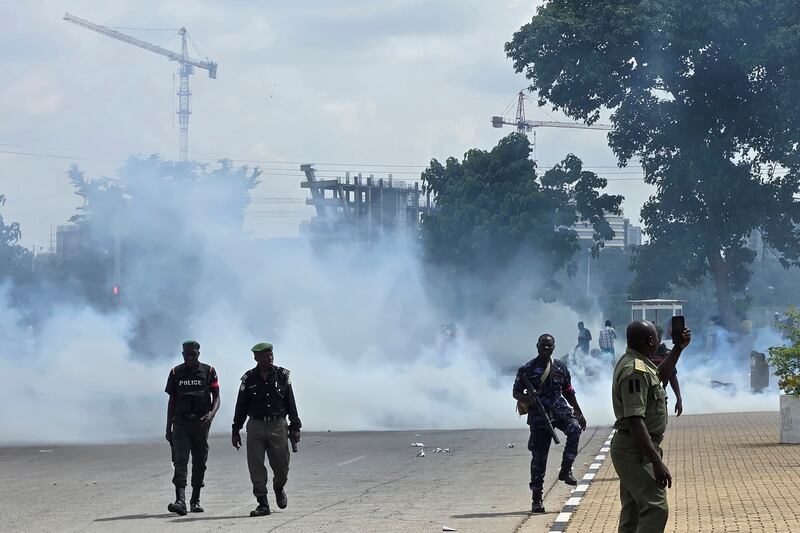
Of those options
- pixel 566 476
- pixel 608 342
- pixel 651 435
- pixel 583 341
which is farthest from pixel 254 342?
pixel 651 435

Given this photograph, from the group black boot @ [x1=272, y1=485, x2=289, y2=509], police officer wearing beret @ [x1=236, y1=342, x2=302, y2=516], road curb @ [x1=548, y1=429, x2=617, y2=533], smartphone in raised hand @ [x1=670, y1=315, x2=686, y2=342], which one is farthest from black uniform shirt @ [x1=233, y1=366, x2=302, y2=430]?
smartphone in raised hand @ [x1=670, y1=315, x2=686, y2=342]

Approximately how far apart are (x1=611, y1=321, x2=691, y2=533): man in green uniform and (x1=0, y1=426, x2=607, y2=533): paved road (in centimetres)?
384

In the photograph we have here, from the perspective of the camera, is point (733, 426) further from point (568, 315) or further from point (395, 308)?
Answer: point (568, 315)

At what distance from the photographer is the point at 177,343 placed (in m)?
37.2

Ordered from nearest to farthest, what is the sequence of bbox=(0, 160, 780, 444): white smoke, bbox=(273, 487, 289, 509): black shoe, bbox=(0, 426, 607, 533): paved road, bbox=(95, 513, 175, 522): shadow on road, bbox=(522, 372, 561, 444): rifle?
bbox=(0, 426, 607, 533): paved road, bbox=(95, 513, 175, 522): shadow on road, bbox=(273, 487, 289, 509): black shoe, bbox=(522, 372, 561, 444): rifle, bbox=(0, 160, 780, 444): white smoke

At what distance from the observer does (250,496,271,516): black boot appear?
13.2 metres

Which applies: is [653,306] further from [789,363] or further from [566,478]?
[566,478]

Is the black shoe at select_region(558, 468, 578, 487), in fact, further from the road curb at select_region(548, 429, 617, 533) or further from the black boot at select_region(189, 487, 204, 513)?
the black boot at select_region(189, 487, 204, 513)

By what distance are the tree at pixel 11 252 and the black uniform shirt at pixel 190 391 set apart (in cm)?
4141

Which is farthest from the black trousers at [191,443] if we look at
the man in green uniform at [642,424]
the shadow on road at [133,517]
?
the man in green uniform at [642,424]

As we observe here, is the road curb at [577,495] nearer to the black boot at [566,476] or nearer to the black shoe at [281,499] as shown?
the black boot at [566,476]

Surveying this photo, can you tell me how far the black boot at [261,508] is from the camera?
43.4 feet

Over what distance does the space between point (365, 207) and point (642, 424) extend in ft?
220

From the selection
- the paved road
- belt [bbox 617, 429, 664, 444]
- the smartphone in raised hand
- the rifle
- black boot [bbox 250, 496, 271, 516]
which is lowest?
the paved road
